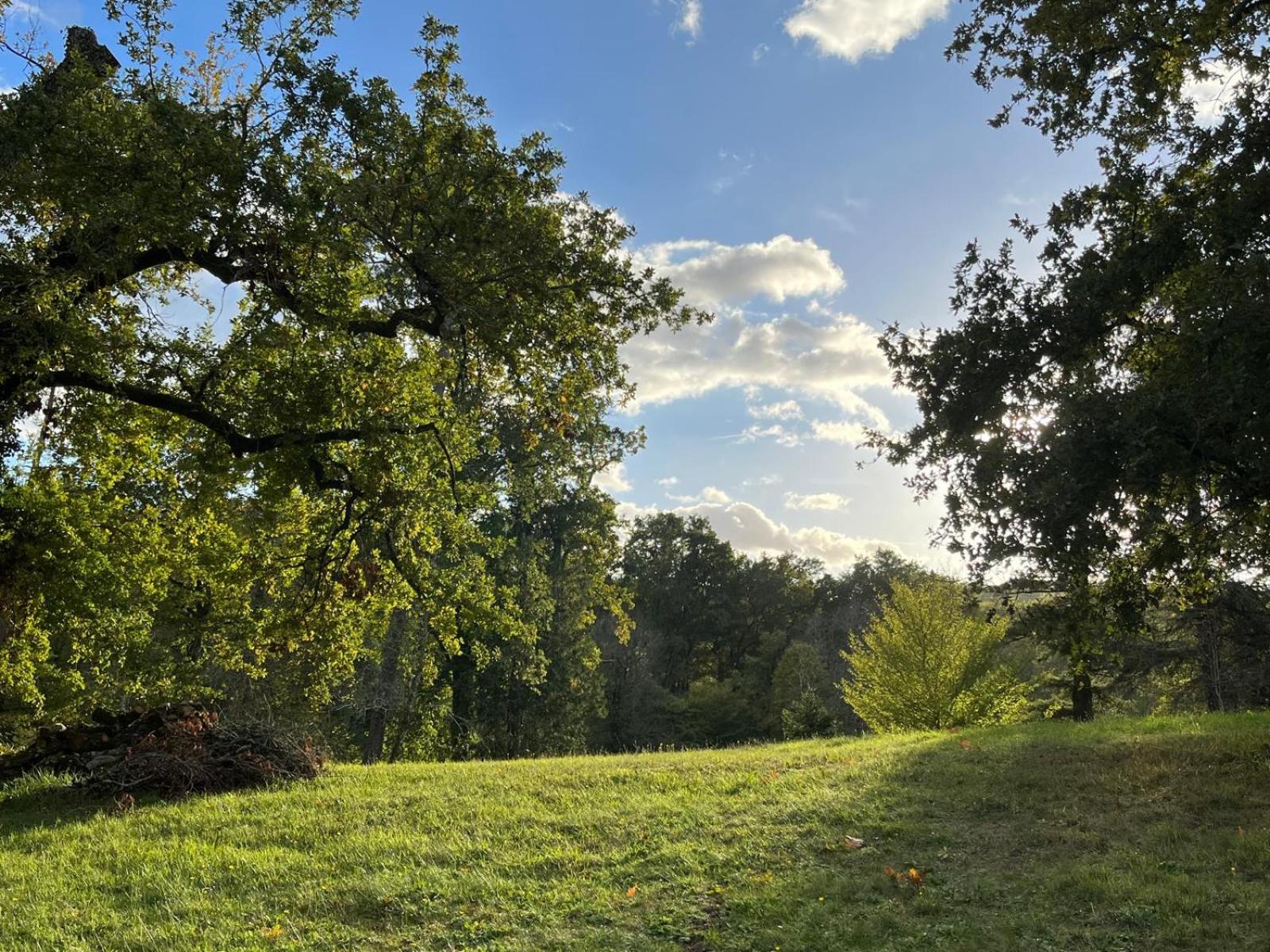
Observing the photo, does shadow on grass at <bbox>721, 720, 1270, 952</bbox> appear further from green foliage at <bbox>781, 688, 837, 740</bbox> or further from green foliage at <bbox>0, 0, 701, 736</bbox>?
green foliage at <bbox>781, 688, 837, 740</bbox>

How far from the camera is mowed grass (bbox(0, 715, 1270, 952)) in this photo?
18.9 ft

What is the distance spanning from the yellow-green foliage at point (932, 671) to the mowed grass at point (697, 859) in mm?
10913

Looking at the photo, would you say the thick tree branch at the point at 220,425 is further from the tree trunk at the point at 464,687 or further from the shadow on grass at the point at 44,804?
the tree trunk at the point at 464,687

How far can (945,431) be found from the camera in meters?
9.88

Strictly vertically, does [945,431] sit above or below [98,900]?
above

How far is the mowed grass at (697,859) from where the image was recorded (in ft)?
18.9

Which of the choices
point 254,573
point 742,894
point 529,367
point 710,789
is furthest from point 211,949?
point 254,573

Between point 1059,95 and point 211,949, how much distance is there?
1267cm

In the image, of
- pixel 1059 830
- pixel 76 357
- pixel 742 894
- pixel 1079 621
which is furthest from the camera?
pixel 1079 621

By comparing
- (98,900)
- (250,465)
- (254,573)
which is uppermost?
(250,465)

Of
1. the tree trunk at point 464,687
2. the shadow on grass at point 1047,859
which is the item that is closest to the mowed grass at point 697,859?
the shadow on grass at point 1047,859

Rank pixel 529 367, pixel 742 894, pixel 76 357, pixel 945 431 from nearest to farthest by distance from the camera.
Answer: pixel 742 894
pixel 76 357
pixel 945 431
pixel 529 367

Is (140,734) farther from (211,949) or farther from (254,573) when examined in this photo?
(211,949)

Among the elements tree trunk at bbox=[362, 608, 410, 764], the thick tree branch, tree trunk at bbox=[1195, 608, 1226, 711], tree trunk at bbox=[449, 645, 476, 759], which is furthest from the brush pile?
tree trunk at bbox=[1195, 608, 1226, 711]
